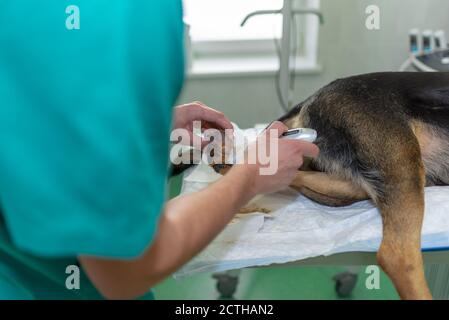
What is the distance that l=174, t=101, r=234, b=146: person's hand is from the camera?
1.15 m

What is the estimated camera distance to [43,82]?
0.45 metres

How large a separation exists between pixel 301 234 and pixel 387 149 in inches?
10.4

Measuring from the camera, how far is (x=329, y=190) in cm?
112

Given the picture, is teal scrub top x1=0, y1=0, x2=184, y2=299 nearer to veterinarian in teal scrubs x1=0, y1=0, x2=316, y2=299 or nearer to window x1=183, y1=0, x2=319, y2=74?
veterinarian in teal scrubs x1=0, y1=0, x2=316, y2=299

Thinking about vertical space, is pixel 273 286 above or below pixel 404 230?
below

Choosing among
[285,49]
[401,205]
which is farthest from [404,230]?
[285,49]

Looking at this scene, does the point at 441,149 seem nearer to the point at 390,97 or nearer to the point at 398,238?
the point at 390,97

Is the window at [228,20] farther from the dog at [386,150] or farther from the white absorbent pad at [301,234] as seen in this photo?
the white absorbent pad at [301,234]

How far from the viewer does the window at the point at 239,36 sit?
7.62ft

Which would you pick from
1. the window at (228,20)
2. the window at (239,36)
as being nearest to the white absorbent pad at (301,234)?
the window at (239,36)

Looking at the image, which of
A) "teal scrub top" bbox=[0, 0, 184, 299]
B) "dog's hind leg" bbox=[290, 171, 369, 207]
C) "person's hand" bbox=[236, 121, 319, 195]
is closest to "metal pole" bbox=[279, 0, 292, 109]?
"dog's hind leg" bbox=[290, 171, 369, 207]

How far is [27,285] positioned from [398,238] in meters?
0.67

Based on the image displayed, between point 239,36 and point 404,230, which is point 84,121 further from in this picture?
point 239,36
